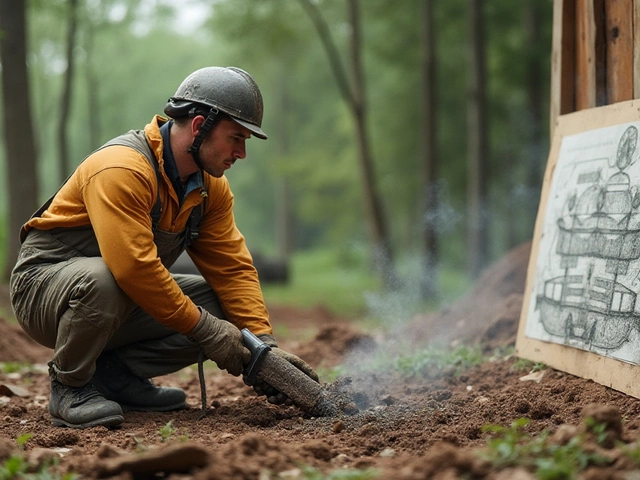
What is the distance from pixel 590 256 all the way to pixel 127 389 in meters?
2.85

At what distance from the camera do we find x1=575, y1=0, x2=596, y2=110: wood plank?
16.3ft

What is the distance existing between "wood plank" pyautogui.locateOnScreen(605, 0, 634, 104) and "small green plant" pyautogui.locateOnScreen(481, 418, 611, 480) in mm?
2784

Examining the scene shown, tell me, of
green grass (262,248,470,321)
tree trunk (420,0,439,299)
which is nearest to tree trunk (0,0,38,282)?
green grass (262,248,470,321)

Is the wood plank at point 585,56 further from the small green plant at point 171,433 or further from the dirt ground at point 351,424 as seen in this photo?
the small green plant at point 171,433

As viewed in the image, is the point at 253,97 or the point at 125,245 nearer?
the point at 125,245

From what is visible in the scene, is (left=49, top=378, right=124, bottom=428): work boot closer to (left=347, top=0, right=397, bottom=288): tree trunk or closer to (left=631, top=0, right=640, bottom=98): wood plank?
(left=631, top=0, right=640, bottom=98): wood plank

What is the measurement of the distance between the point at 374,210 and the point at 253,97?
33.2ft

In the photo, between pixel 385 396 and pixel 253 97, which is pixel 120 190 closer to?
pixel 253 97

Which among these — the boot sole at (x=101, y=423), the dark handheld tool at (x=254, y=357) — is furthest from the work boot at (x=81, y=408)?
the dark handheld tool at (x=254, y=357)

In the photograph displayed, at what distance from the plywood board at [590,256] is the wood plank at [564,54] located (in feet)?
0.66

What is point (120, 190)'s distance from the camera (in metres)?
3.78

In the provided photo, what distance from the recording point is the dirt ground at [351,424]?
8.64 ft

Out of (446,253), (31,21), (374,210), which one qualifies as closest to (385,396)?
(374,210)

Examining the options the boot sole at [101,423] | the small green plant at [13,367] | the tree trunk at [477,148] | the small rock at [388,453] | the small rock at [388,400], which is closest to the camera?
the small rock at [388,453]
